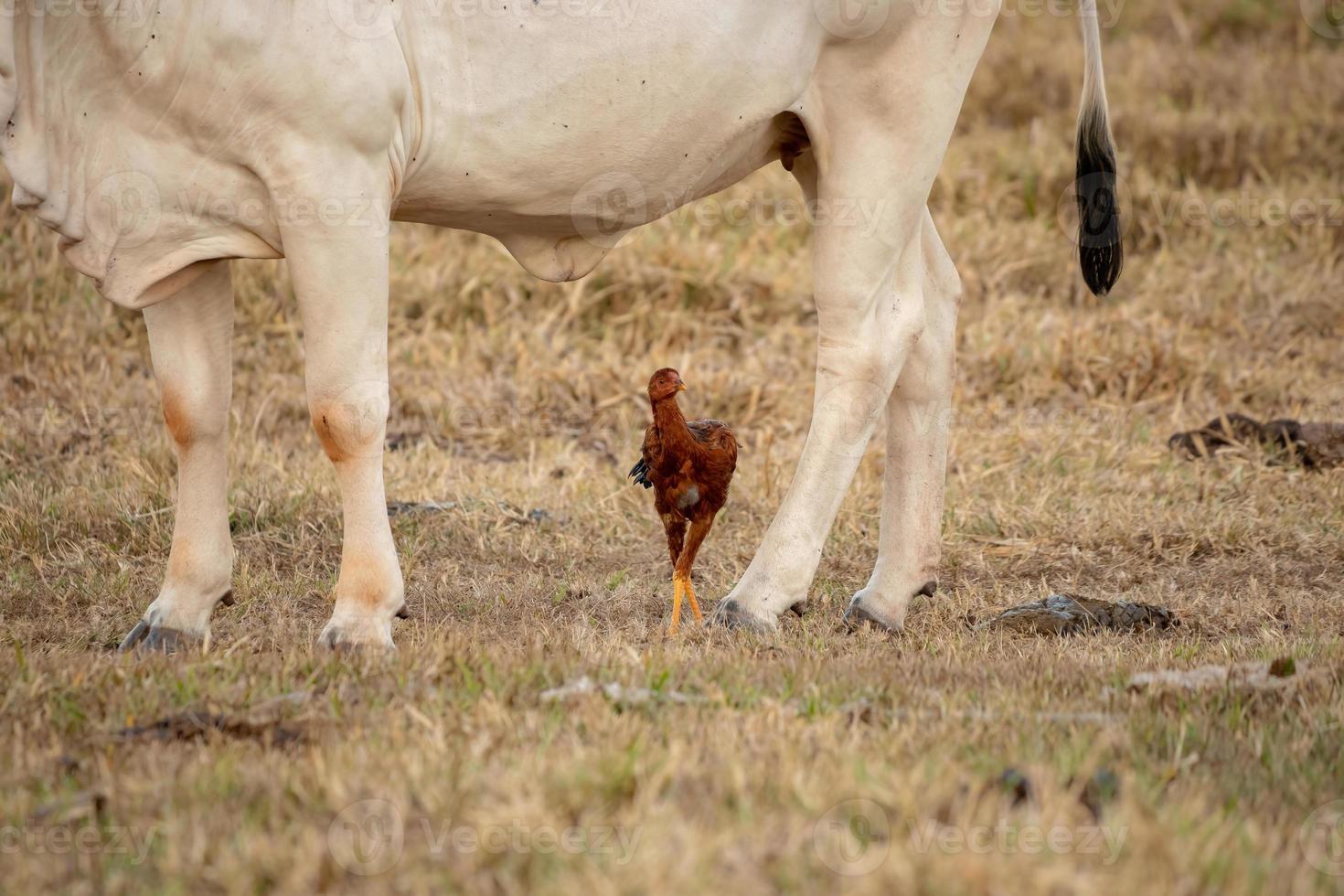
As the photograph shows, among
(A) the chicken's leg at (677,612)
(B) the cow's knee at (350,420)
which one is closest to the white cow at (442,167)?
(B) the cow's knee at (350,420)

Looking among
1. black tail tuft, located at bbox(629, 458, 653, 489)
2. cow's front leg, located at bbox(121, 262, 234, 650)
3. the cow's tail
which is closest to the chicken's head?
black tail tuft, located at bbox(629, 458, 653, 489)

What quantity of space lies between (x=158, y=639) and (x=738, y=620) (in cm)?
136

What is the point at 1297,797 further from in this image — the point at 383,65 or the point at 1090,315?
the point at 1090,315

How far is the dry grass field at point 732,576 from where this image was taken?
2154 millimetres

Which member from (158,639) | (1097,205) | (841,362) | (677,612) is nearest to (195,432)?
(158,639)

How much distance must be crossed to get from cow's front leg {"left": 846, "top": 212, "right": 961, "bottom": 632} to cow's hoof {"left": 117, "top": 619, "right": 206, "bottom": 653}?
1662 mm

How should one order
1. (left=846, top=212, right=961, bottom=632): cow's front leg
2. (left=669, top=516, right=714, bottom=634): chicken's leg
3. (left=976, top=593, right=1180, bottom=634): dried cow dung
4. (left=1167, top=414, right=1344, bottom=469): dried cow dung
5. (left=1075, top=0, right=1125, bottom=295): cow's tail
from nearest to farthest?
1. (left=669, top=516, right=714, bottom=634): chicken's leg
2. (left=976, top=593, right=1180, bottom=634): dried cow dung
3. (left=846, top=212, right=961, bottom=632): cow's front leg
4. (left=1075, top=0, right=1125, bottom=295): cow's tail
5. (left=1167, top=414, right=1344, bottom=469): dried cow dung

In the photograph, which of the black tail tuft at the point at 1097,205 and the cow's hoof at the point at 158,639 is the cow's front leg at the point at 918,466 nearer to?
the black tail tuft at the point at 1097,205

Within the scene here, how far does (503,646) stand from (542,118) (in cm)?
117

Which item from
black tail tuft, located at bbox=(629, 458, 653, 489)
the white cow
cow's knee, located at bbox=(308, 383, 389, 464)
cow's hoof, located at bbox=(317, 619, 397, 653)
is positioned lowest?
cow's hoof, located at bbox=(317, 619, 397, 653)

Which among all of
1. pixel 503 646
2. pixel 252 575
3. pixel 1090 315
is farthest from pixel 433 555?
pixel 1090 315

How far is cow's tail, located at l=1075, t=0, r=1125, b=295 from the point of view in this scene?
179 inches

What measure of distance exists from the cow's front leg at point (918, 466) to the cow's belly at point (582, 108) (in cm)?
79

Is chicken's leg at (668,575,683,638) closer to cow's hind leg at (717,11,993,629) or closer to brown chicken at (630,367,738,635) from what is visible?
brown chicken at (630,367,738,635)
